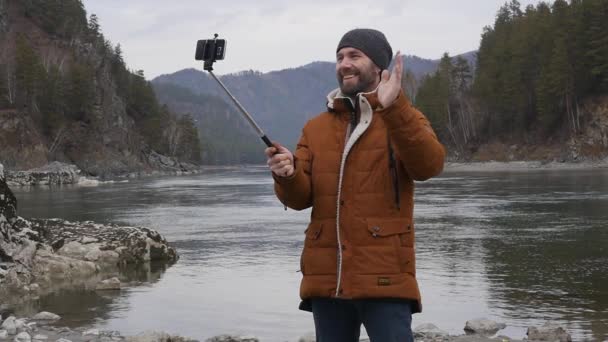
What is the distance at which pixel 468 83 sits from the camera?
14288 cm

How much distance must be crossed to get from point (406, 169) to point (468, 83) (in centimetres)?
14299

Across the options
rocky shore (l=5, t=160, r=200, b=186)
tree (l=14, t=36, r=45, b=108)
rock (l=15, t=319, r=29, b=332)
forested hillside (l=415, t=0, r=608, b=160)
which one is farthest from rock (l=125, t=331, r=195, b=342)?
tree (l=14, t=36, r=45, b=108)

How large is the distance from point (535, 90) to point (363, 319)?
358ft

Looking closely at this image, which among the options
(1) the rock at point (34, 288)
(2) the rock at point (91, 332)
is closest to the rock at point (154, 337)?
(2) the rock at point (91, 332)

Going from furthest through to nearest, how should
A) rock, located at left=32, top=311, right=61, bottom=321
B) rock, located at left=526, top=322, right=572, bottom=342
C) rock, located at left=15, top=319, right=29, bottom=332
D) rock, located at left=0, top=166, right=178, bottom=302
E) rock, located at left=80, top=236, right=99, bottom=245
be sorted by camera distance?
rock, located at left=80, top=236, right=99, bottom=245 → rock, located at left=0, top=166, right=178, bottom=302 → rock, located at left=32, top=311, right=61, bottom=321 → rock, located at left=15, top=319, right=29, bottom=332 → rock, located at left=526, top=322, right=572, bottom=342

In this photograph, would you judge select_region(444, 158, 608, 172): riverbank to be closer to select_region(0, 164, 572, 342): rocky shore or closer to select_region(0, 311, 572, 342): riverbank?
select_region(0, 164, 572, 342): rocky shore

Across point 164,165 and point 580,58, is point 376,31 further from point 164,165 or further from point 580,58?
point 164,165

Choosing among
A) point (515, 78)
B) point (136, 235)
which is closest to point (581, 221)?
point (136, 235)

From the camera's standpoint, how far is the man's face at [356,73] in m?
4.45

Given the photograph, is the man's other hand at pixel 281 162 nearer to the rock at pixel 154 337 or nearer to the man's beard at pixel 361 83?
the man's beard at pixel 361 83

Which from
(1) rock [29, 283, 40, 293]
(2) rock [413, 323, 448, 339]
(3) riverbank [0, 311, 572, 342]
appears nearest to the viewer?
(3) riverbank [0, 311, 572, 342]

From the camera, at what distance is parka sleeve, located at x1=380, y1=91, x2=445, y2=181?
4078 millimetres

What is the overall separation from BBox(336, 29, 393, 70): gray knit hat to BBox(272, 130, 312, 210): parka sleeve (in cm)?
62

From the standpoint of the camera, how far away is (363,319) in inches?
173
